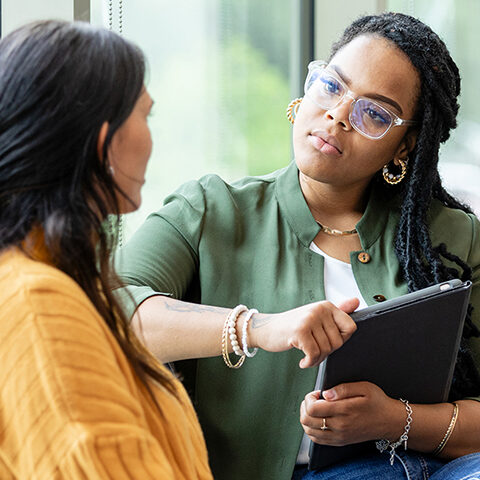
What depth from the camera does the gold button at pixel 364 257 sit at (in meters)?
1.50

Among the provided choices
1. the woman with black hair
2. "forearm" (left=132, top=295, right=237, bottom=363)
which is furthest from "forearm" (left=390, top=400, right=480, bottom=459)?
the woman with black hair

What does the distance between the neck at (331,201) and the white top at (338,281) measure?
86mm

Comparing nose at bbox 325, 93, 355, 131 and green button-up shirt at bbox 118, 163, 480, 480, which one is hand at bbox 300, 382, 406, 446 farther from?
nose at bbox 325, 93, 355, 131

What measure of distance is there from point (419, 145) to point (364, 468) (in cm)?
66

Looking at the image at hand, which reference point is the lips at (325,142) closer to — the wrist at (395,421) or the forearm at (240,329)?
the forearm at (240,329)

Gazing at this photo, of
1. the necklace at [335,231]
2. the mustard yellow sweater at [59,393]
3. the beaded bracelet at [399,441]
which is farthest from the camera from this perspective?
the necklace at [335,231]

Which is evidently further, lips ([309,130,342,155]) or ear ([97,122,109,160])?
lips ([309,130,342,155])

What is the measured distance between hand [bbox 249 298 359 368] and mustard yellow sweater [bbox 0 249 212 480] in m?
0.43

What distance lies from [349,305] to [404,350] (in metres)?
0.17

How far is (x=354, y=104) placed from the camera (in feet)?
4.73

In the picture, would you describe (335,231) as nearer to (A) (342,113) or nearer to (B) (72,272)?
(A) (342,113)

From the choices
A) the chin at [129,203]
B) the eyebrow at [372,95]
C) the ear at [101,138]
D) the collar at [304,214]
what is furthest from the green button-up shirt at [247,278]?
the ear at [101,138]

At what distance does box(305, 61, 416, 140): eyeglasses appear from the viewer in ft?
4.75

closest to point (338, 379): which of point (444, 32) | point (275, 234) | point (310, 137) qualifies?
point (275, 234)
